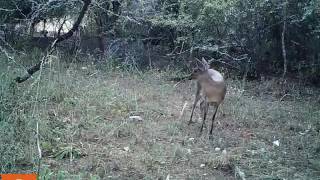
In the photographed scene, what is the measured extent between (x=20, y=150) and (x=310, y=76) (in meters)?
6.06

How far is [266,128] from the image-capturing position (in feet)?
20.7

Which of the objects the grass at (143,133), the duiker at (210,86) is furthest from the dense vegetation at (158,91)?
the duiker at (210,86)

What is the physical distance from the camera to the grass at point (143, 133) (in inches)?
184

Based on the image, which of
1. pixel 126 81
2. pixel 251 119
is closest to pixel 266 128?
pixel 251 119

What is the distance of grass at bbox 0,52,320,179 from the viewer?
15.3 ft

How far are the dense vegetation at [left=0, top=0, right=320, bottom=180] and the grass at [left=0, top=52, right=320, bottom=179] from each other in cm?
2

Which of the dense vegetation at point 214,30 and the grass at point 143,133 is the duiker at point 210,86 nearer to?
the grass at point 143,133

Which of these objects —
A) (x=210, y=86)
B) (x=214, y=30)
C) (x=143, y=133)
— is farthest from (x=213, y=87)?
(x=214, y=30)

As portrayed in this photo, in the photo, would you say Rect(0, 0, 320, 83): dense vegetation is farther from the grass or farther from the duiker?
the duiker

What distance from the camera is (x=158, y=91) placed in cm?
778

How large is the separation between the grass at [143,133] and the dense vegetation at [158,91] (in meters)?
0.02

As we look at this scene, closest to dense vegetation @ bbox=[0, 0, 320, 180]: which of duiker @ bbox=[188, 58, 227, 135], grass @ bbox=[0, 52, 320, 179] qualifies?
grass @ bbox=[0, 52, 320, 179]

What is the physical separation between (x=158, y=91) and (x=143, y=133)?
208 centimetres

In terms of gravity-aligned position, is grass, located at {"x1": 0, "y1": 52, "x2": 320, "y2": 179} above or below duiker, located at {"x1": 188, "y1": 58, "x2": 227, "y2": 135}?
below
